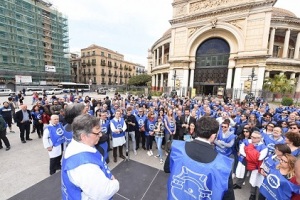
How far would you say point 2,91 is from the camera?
86.7 ft

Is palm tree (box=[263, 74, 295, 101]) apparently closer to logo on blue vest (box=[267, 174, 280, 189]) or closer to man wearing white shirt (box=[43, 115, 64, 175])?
logo on blue vest (box=[267, 174, 280, 189])

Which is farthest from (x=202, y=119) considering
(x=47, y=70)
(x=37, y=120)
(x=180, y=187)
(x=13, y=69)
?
(x=47, y=70)

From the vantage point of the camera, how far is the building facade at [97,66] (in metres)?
55.6

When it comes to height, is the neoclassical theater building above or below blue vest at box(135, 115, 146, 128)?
above

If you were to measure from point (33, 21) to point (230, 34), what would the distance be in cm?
4580

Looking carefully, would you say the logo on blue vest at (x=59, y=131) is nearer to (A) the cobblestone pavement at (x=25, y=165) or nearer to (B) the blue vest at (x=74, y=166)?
(A) the cobblestone pavement at (x=25, y=165)

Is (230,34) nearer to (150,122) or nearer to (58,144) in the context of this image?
(150,122)

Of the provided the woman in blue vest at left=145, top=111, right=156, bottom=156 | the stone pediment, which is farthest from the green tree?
the woman in blue vest at left=145, top=111, right=156, bottom=156

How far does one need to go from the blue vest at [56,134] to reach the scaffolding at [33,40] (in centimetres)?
4203

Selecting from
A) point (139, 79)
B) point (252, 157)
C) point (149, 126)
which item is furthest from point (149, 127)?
point (139, 79)

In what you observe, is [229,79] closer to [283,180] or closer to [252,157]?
[252,157]

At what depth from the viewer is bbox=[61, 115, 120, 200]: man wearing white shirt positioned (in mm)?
1332

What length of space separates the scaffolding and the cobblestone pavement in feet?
129

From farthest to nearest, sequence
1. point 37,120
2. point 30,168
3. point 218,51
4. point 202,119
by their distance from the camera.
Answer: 1. point 218,51
2. point 37,120
3. point 30,168
4. point 202,119
